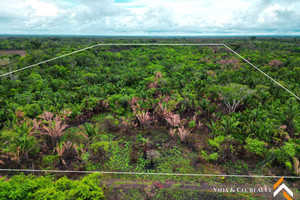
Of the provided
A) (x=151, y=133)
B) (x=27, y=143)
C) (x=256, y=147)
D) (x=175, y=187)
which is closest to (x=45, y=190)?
(x=27, y=143)

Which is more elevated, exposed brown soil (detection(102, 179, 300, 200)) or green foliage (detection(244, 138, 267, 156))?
green foliage (detection(244, 138, 267, 156))

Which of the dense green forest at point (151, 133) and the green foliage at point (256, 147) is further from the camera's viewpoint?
the dense green forest at point (151, 133)

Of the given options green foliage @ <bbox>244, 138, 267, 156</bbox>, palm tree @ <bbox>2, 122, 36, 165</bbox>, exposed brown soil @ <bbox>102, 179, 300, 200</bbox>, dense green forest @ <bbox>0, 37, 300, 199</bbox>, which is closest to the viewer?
exposed brown soil @ <bbox>102, 179, 300, 200</bbox>

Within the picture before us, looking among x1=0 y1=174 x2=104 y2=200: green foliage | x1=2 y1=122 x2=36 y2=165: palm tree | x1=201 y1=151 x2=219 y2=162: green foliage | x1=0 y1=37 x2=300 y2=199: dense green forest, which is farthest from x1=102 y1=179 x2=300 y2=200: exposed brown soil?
x1=2 y1=122 x2=36 y2=165: palm tree

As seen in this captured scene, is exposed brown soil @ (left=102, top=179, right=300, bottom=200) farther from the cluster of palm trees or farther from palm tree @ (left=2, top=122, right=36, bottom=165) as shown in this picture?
palm tree @ (left=2, top=122, right=36, bottom=165)

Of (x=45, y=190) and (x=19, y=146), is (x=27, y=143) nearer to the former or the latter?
(x=19, y=146)

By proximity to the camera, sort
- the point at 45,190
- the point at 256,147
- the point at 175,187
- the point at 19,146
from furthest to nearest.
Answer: the point at 256,147, the point at 19,146, the point at 175,187, the point at 45,190

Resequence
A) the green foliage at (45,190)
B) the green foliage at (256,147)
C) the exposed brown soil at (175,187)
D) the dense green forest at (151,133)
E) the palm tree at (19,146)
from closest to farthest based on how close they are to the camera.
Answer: the green foliage at (45,190) < the exposed brown soil at (175,187) < the palm tree at (19,146) < the green foliage at (256,147) < the dense green forest at (151,133)

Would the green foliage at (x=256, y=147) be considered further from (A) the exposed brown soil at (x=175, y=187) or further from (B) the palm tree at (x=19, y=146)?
(B) the palm tree at (x=19, y=146)

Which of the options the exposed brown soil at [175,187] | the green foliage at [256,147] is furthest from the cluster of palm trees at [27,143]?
the green foliage at [256,147]

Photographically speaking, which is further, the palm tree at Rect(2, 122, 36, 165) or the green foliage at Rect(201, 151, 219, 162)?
the green foliage at Rect(201, 151, 219, 162)

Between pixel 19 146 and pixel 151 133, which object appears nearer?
pixel 19 146
